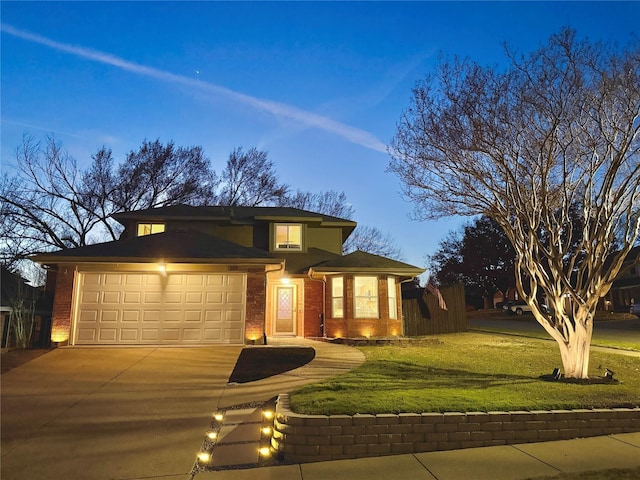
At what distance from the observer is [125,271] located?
480 inches

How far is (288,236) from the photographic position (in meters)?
17.3

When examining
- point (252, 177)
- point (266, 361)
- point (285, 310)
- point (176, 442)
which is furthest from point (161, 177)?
point (176, 442)

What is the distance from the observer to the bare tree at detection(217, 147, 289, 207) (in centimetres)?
2934

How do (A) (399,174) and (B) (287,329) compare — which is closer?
(A) (399,174)

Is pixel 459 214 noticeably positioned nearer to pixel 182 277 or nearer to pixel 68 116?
pixel 182 277

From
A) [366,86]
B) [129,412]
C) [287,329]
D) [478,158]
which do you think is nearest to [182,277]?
[287,329]

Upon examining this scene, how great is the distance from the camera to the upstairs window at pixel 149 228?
17188mm

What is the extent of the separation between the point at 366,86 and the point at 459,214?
14.0ft

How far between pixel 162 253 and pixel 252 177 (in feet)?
59.5

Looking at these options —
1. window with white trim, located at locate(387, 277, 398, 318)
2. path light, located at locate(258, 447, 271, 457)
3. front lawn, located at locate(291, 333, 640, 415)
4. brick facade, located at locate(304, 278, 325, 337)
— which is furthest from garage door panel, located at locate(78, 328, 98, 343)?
window with white trim, located at locate(387, 277, 398, 318)

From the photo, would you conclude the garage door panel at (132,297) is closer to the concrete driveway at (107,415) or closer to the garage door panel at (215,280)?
the garage door panel at (215,280)

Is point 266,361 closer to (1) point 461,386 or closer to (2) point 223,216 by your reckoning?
(1) point 461,386

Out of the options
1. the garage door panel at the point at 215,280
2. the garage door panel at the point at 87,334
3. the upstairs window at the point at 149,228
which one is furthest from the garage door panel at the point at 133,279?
the upstairs window at the point at 149,228

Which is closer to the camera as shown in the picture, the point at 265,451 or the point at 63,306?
the point at 265,451
